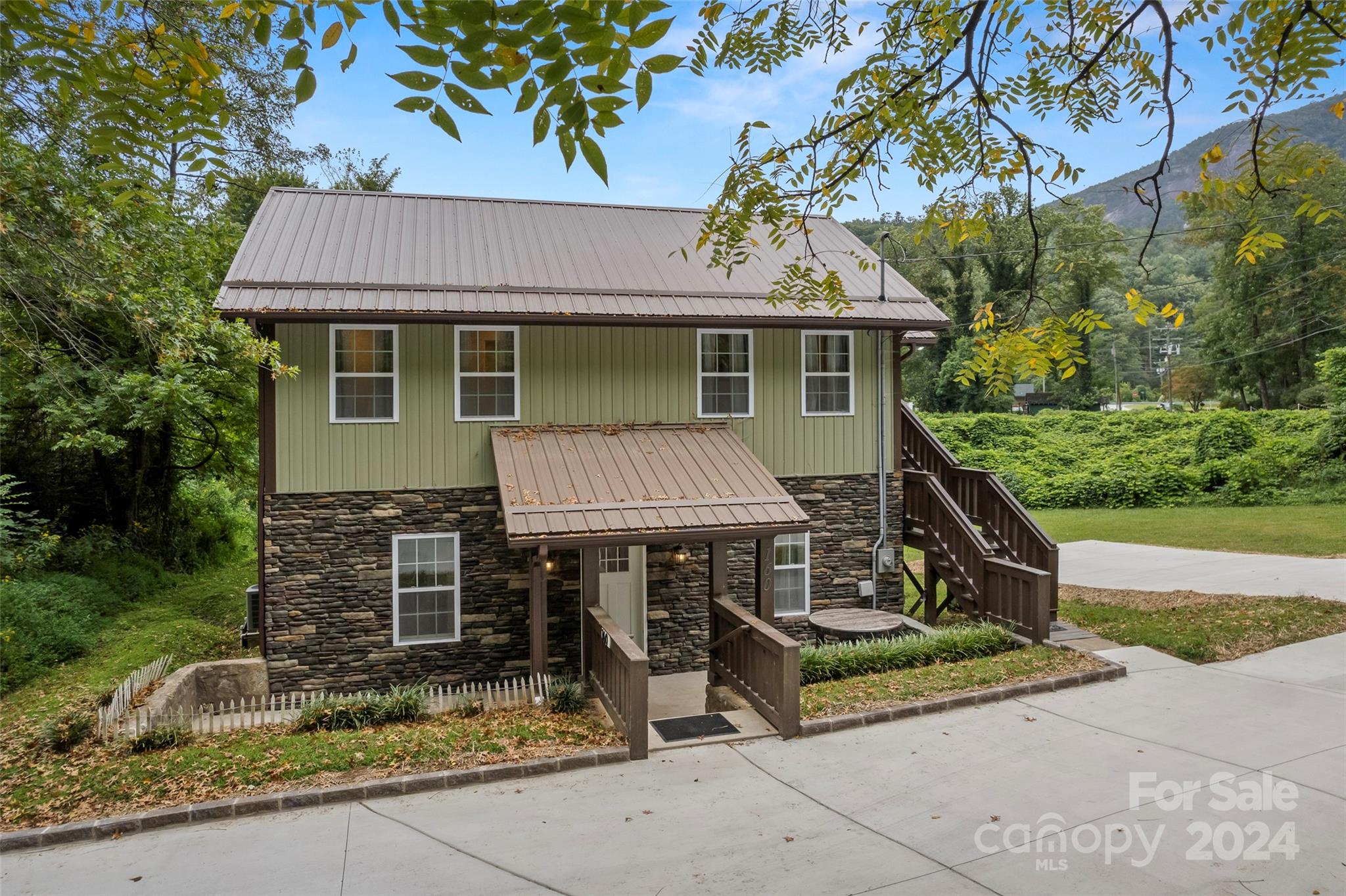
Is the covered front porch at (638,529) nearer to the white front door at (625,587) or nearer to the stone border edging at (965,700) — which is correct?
the white front door at (625,587)

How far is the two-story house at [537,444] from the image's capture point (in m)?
9.46

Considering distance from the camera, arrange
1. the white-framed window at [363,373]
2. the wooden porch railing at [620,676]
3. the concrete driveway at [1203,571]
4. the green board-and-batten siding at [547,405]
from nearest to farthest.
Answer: the wooden porch railing at [620,676] < the green board-and-batten siding at [547,405] < the white-framed window at [363,373] < the concrete driveway at [1203,571]

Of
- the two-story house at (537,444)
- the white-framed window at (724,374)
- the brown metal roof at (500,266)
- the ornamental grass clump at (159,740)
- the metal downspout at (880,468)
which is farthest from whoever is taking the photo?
the metal downspout at (880,468)

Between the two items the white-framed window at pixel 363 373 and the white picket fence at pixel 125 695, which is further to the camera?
the white-framed window at pixel 363 373

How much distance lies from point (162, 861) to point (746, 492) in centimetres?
645

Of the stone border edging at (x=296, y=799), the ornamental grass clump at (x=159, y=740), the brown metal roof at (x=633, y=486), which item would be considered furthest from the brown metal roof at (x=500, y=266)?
the stone border edging at (x=296, y=799)

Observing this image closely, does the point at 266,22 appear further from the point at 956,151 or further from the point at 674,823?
the point at 674,823

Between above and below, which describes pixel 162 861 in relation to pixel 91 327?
below

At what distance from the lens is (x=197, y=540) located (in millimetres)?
17344

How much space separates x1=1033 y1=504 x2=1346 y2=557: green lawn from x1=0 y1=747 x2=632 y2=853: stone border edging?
16.2 m

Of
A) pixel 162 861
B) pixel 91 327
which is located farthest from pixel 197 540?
pixel 162 861

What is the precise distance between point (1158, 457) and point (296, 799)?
2656cm

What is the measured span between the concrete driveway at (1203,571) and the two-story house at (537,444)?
18.1 feet

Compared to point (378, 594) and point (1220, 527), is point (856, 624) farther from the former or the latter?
point (1220, 527)
